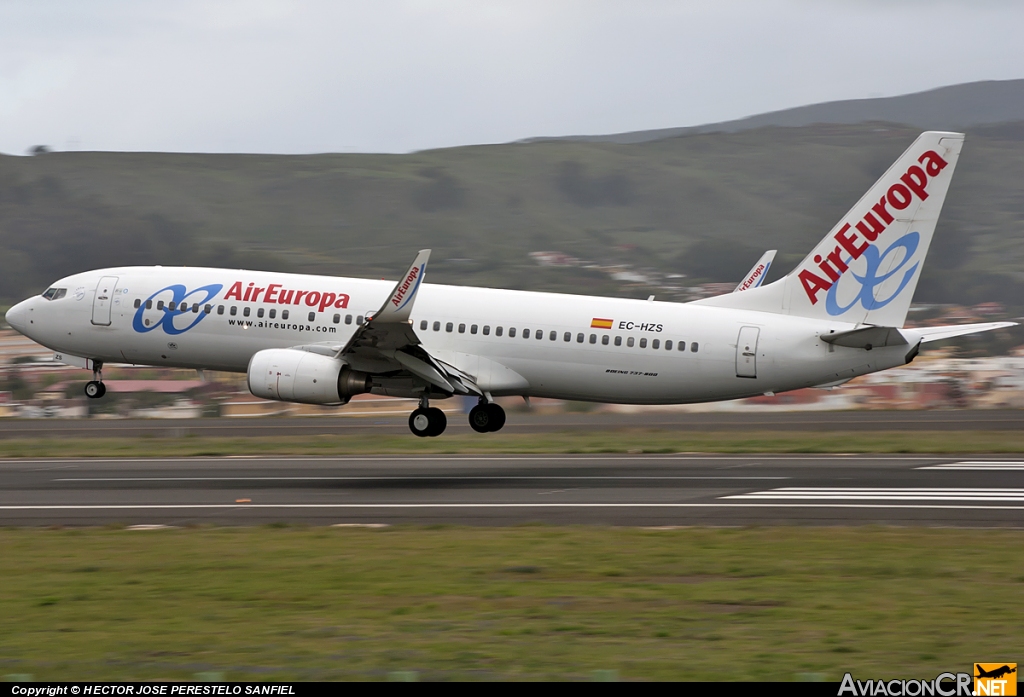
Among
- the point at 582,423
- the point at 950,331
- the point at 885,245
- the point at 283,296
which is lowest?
the point at 582,423

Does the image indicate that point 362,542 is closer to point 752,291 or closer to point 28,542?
point 28,542

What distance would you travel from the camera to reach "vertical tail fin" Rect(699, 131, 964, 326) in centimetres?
3334

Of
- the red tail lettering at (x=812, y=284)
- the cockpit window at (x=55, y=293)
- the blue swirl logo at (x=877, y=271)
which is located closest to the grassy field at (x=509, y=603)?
the blue swirl logo at (x=877, y=271)

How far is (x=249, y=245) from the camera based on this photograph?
169625 millimetres

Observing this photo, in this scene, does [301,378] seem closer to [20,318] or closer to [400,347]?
[400,347]

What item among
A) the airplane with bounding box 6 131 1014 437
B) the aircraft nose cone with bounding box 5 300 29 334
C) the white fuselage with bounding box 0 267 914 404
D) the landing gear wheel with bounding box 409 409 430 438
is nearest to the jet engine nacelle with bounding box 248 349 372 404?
the airplane with bounding box 6 131 1014 437

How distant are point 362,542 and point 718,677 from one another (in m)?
10.4

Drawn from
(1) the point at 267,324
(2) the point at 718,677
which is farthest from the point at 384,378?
(2) the point at 718,677

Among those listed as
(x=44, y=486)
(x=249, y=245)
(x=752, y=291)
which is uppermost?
(x=249, y=245)

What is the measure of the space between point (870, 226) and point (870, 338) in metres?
3.37

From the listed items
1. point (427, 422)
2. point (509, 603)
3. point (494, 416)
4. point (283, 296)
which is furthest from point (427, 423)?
point (509, 603)

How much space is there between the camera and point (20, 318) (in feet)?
133

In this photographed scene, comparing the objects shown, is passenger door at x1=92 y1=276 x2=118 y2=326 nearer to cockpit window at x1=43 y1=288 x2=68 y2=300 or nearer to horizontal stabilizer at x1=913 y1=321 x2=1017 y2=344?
cockpit window at x1=43 y1=288 x2=68 y2=300

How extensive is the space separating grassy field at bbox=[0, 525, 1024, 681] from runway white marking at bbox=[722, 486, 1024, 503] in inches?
193
